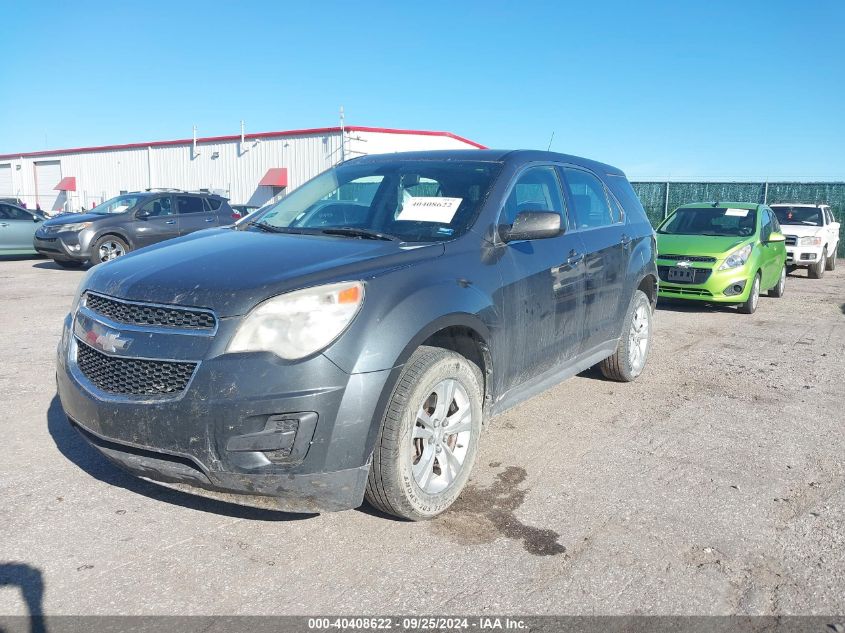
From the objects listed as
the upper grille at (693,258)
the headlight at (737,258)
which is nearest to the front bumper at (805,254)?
the headlight at (737,258)

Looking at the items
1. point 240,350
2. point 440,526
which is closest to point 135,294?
point 240,350

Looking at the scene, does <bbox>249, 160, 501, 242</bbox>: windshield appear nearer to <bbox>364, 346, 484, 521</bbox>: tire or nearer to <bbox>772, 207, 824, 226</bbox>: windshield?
<bbox>364, 346, 484, 521</bbox>: tire

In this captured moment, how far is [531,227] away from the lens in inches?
152

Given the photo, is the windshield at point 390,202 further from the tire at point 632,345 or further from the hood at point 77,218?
the hood at point 77,218

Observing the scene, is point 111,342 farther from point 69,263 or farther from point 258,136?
point 258,136

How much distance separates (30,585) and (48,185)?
156 feet

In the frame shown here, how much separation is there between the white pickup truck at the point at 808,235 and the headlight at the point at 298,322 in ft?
51.7

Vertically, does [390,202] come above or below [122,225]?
above

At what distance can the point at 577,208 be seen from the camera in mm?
4941

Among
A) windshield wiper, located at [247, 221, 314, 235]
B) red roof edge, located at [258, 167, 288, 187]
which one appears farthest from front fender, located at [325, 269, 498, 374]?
red roof edge, located at [258, 167, 288, 187]

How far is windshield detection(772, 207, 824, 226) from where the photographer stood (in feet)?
55.2

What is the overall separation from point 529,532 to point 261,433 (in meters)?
1.39

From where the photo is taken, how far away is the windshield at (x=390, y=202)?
388 centimetres

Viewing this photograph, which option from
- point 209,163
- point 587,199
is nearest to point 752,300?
point 587,199
